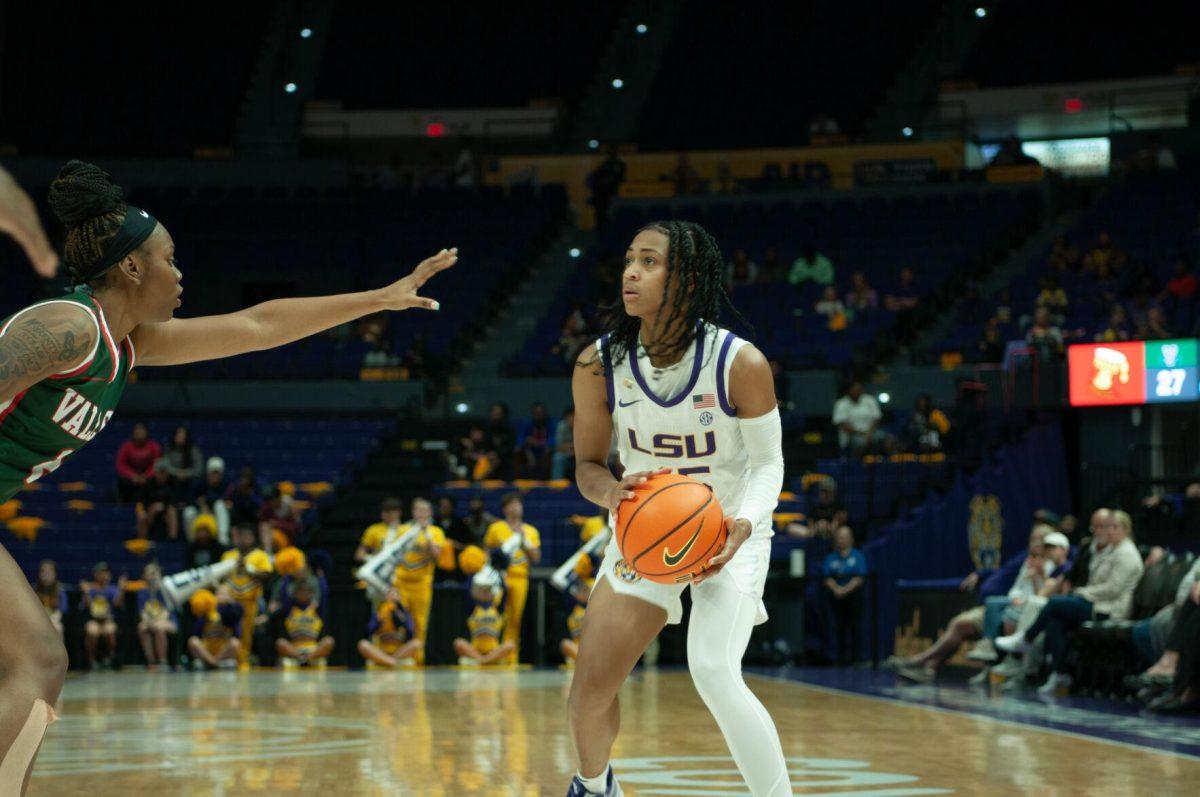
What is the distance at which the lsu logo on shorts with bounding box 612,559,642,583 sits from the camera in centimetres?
478

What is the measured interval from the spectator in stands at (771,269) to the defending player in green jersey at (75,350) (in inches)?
732

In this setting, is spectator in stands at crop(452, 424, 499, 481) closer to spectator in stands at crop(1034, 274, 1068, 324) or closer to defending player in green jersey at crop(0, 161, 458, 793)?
spectator in stands at crop(1034, 274, 1068, 324)

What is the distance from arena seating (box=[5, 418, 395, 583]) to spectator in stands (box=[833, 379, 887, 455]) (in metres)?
5.96

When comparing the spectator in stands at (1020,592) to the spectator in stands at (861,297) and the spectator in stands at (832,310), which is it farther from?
the spectator in stands at (861,297)

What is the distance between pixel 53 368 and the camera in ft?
12.6

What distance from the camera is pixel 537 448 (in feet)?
63.5

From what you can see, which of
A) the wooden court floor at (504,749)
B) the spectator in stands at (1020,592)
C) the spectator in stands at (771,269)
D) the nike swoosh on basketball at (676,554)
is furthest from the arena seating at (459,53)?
the nike swoosh on basketball at (676,554)

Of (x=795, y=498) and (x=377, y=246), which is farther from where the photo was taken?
(x=377, y=246)

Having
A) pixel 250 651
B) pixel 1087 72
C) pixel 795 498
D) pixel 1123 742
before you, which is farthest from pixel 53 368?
pixel 1087 72

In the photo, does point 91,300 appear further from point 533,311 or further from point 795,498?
point 533,311

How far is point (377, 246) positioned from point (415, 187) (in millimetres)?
2082

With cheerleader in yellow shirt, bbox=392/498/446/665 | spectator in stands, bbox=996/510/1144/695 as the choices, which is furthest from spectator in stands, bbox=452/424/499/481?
spectator in stands, bbox=996/510/1144/695

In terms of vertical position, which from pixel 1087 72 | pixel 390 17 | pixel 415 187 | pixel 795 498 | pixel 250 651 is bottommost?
pixel 250 651

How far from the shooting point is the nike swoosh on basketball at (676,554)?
14.7ft
